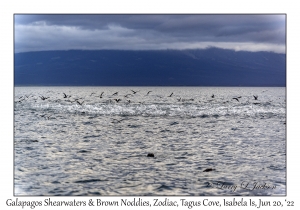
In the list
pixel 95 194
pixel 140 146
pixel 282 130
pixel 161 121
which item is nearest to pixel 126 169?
pixel 95 194

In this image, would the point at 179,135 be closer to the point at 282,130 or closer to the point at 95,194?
the point at 282,130

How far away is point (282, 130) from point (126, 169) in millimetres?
20272

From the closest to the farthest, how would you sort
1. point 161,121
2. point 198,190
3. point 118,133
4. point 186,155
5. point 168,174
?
point 198,190 < point 168,174 < point 186,155 < point 118,133 < point 161,121

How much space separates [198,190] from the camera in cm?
1619

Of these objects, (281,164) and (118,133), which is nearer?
(281,164)

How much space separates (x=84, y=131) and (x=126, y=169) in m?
15.5

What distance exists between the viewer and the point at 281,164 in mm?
21047

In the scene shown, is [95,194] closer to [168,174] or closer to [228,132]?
[168,174]

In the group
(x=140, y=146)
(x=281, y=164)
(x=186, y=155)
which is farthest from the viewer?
(x=140, y=146)

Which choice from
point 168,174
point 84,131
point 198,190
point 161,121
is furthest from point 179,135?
point 198,190

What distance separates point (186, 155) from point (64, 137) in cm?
1166

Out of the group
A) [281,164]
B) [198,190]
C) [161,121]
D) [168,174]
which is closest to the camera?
[198,190]

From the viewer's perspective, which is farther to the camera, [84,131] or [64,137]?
[84,131]
